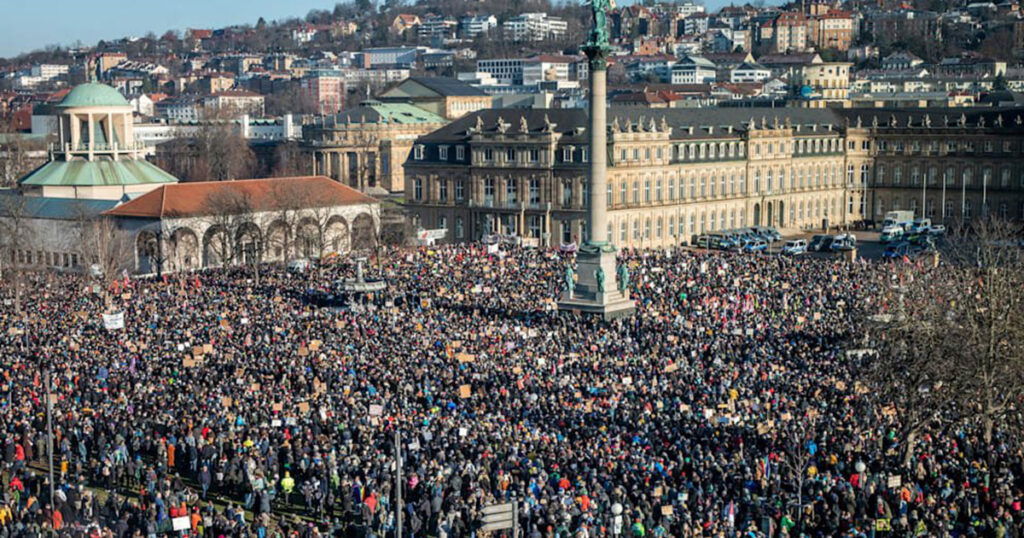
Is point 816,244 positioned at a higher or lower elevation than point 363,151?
lower

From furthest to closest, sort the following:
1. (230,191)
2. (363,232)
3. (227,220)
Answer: (363,232) < (230,191) < (227,220)

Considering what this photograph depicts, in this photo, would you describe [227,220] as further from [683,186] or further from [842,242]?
[842,242]

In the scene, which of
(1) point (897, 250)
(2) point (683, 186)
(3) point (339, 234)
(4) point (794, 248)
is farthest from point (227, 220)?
(1) point (897, 250)

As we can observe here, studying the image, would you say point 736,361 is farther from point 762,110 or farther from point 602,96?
point 762,110

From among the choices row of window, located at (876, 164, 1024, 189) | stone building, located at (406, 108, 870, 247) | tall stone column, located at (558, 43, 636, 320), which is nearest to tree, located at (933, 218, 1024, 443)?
tall stone column, located at (558, 43, 636, 320)

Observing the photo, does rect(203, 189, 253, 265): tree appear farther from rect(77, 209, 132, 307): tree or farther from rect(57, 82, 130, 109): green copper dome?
rect(57, 82, 130, 109): green copper dome

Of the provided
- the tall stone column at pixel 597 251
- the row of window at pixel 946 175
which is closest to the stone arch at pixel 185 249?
the tall stone column at pixel 597 251
